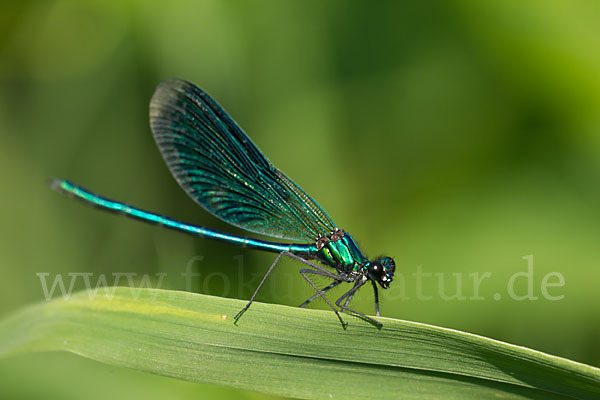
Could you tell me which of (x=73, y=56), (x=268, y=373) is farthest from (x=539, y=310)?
(x=73, y=56)

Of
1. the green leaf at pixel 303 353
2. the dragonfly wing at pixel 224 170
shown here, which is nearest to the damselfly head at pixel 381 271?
the dragonfly wing at pixel 224 170

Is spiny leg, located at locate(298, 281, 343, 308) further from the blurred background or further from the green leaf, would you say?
the green leaf

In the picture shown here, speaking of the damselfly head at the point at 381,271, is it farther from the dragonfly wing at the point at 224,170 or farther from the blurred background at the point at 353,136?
the blurred background at the point at 353,136

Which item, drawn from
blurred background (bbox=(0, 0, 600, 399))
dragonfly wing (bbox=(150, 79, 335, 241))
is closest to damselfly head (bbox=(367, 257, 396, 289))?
dragonfly wing (bbox=(150, 79, 335, 241))

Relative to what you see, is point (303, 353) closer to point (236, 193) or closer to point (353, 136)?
point (236, 193)

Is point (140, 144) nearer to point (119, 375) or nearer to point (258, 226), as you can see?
point (258, 226)

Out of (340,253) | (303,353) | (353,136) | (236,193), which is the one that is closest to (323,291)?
(340,253)
